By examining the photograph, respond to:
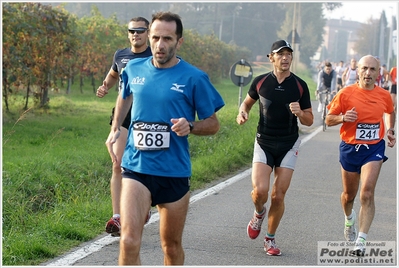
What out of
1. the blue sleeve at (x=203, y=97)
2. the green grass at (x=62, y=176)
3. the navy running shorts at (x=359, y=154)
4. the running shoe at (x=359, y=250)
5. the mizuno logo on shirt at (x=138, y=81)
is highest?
the mizuno logo on shirt at (x=138, y=81)

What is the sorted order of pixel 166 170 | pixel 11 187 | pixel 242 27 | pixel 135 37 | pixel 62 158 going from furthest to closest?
pixel 242 27
pixel 62 158
pixel 11 187
pixel 135 37
pixel 166 170

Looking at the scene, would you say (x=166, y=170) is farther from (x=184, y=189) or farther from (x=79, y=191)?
(x=79, y=191)

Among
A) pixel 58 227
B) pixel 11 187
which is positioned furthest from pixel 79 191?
pixel 58 227

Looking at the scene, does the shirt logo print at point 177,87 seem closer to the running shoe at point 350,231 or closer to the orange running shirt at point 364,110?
the orange running shirt at point 364,110

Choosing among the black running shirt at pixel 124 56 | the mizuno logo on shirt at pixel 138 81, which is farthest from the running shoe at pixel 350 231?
the mizuno logo on shirt at pixel 138 81

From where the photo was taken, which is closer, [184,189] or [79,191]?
[184,189]

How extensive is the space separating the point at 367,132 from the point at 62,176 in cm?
444

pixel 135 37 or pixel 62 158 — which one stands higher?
pixel 135 37

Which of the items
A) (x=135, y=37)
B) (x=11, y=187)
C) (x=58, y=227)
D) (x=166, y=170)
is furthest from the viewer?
(x=11, y=187)

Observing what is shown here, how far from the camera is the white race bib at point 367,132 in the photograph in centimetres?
785

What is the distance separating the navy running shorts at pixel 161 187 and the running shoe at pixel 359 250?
241cm

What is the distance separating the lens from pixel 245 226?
858cm

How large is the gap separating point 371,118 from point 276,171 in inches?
43.0

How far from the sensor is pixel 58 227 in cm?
768
